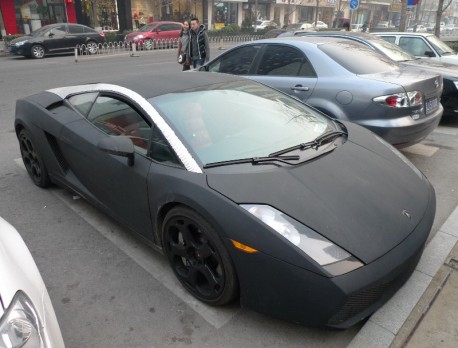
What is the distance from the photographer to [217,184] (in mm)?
2201

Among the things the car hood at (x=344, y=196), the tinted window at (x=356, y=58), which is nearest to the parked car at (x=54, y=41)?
the tinted window at (x=356, y=58)

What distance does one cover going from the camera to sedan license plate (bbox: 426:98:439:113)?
4.37 metres

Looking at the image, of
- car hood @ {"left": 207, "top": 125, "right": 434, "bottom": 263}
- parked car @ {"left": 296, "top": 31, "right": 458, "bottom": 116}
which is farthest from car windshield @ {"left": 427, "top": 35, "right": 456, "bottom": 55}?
car hood @ {"left": 207, "top": 125, "right": 434, "bottom": 263}

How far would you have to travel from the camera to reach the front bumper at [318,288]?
1898 millimetres

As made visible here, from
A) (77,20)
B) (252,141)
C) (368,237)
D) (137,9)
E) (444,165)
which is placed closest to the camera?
(368,237)

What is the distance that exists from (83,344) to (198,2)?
41.2 m

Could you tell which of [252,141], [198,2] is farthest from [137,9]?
[252,141]

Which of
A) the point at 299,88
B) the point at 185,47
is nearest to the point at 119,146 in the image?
the point at 299,88

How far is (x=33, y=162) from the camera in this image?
4016 millimetres

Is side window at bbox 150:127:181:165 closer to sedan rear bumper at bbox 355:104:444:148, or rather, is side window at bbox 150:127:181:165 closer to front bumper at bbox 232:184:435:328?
front bumper at bbox 232:184:435:328

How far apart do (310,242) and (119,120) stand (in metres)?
1.78

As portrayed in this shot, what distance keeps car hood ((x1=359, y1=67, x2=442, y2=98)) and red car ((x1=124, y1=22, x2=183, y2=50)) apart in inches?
713

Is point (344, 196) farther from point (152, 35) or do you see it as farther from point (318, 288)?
point (152, 35)

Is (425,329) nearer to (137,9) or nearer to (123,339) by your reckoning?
(123,339)
